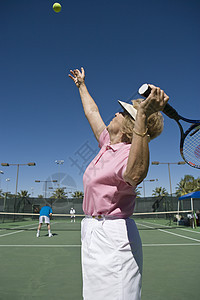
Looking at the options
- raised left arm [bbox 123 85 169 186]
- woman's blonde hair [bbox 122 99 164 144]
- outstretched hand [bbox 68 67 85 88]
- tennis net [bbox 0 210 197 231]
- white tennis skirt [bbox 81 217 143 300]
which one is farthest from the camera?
tennis net [bbox 0 210 197 231]

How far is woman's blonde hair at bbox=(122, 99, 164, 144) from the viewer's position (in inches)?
54.1

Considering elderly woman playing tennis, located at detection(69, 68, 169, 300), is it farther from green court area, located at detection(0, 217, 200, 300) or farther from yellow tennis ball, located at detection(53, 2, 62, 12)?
yellow tennis ball, located at detection(53, 2, 62, 12)

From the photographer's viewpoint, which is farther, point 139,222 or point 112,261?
point 139,222

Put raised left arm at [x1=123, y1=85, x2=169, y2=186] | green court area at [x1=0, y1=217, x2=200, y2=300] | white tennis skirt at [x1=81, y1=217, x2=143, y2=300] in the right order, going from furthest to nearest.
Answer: green court area at [x1=0, y1=217, x2=200, y2=300], white tennis skirt at [x1=81, y1=217, x2=143, y2=300], raised left arm at [x1=123, y1=85, x2=169, y2=186]

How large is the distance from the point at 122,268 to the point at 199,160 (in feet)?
4.24

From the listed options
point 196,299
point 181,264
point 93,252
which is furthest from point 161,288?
point 93,252

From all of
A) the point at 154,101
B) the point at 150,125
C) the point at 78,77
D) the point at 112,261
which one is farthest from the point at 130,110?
the point at 78,77

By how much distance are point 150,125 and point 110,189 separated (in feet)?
1.43

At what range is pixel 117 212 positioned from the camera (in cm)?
135

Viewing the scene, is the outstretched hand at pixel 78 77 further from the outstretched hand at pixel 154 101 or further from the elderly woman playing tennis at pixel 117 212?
the outstretched hand at pixel 154 101

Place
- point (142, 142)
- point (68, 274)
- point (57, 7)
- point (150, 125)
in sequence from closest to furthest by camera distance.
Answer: point (142, 142), point (150, 125), point (68, 274), point (57, 7)

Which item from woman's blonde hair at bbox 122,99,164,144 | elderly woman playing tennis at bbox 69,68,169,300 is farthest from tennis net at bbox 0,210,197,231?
woman's blonde hair at bbox 122,99,164,144

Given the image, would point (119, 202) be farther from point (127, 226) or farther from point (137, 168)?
point (137, 168)

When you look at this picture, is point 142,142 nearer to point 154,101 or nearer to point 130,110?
Answer: point 154,101
